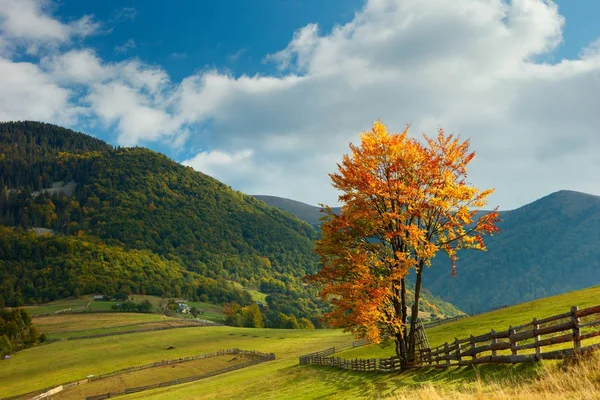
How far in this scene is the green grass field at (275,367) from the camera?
71.6 ft

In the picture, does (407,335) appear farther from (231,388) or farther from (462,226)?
(231,388)

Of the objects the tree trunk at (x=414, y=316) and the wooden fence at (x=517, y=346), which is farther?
the tree trunk at (x=414, y=316)

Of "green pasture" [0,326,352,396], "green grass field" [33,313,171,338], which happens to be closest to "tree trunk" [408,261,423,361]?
"green pasture" [0,326,352,396]

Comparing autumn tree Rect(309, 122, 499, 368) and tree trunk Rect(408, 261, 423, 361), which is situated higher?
autumn tree Rect(309, 122, 499, 368)

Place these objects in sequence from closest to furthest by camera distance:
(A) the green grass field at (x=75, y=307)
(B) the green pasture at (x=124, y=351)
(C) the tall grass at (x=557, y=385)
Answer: (C) the tall grass at (x=557, y=385)
(B) the green pasture at (x=124, y=351)
(A) the green grass field at (x=75, y=307)

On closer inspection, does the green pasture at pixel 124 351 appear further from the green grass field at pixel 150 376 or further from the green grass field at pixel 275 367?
the green grass field at pixel 150 376

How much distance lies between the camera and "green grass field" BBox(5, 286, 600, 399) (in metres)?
21.8

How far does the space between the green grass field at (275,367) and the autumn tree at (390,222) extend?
4817 millimetres

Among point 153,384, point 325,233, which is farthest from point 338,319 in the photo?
point 153,384

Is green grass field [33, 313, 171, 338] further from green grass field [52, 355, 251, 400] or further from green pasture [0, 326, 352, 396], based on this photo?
green grass field [52, 355, 251, 400]

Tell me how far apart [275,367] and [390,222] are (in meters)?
41.9

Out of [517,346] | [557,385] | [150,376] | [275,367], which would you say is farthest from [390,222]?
[150,376]

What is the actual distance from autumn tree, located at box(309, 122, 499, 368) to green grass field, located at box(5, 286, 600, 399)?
482cm

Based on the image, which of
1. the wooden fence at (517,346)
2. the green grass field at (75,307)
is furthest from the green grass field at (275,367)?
the green grass field at (75,307)
